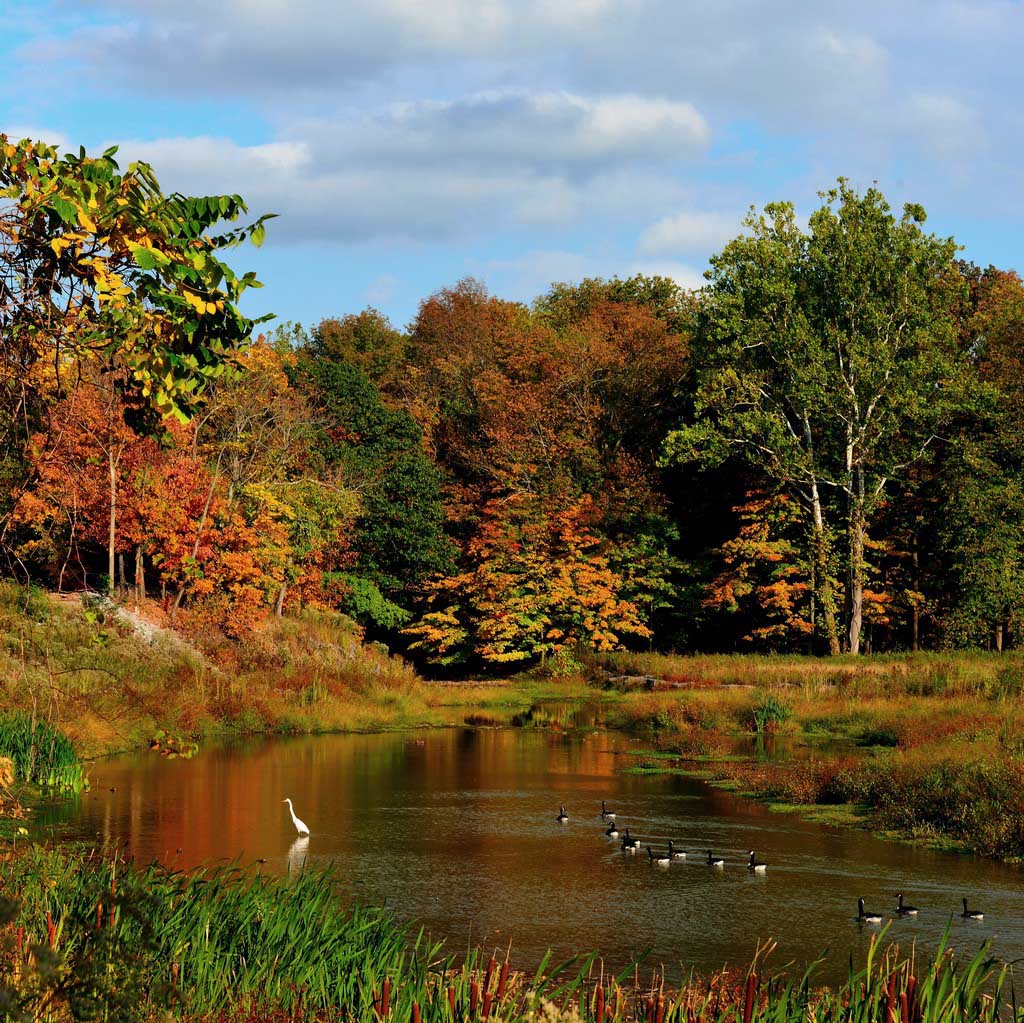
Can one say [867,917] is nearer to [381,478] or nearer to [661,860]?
[661,860]

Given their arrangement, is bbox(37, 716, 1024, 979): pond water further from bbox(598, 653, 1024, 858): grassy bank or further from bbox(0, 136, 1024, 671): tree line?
bbox(0, 136, 1024, 671): tree line

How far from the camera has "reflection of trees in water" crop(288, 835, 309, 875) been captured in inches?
597

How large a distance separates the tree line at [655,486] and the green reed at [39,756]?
13388mm

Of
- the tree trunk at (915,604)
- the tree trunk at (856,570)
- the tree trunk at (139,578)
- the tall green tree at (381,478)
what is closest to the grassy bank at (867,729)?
the tree trunk at (856,570)

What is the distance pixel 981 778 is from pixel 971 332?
3472 cm

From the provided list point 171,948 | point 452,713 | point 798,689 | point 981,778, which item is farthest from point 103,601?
point 171,948

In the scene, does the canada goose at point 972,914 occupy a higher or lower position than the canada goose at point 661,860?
higher

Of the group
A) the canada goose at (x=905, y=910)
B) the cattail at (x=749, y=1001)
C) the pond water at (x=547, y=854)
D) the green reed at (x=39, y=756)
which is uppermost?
the cattail at (x=749, y=1001)

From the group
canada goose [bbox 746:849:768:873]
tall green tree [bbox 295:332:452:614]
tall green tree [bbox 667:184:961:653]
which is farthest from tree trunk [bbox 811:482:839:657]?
canada goose [bbox 746:849:768:873]

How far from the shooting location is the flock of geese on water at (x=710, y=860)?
42.3 ft

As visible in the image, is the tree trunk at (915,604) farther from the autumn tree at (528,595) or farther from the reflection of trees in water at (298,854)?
the reflection of trees in water at (298,854)

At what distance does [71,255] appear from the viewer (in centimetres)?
705

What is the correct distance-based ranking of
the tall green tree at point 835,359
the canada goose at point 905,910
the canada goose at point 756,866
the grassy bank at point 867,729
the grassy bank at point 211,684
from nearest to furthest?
the canada goose at point 905,910
the canada goose at point 756,866
the grassy bank at point 867,729
the grassy bank at point 211,684
the tall green tree at point 835,359

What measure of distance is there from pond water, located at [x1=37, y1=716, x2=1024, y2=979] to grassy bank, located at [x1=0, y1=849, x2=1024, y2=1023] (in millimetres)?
2359
